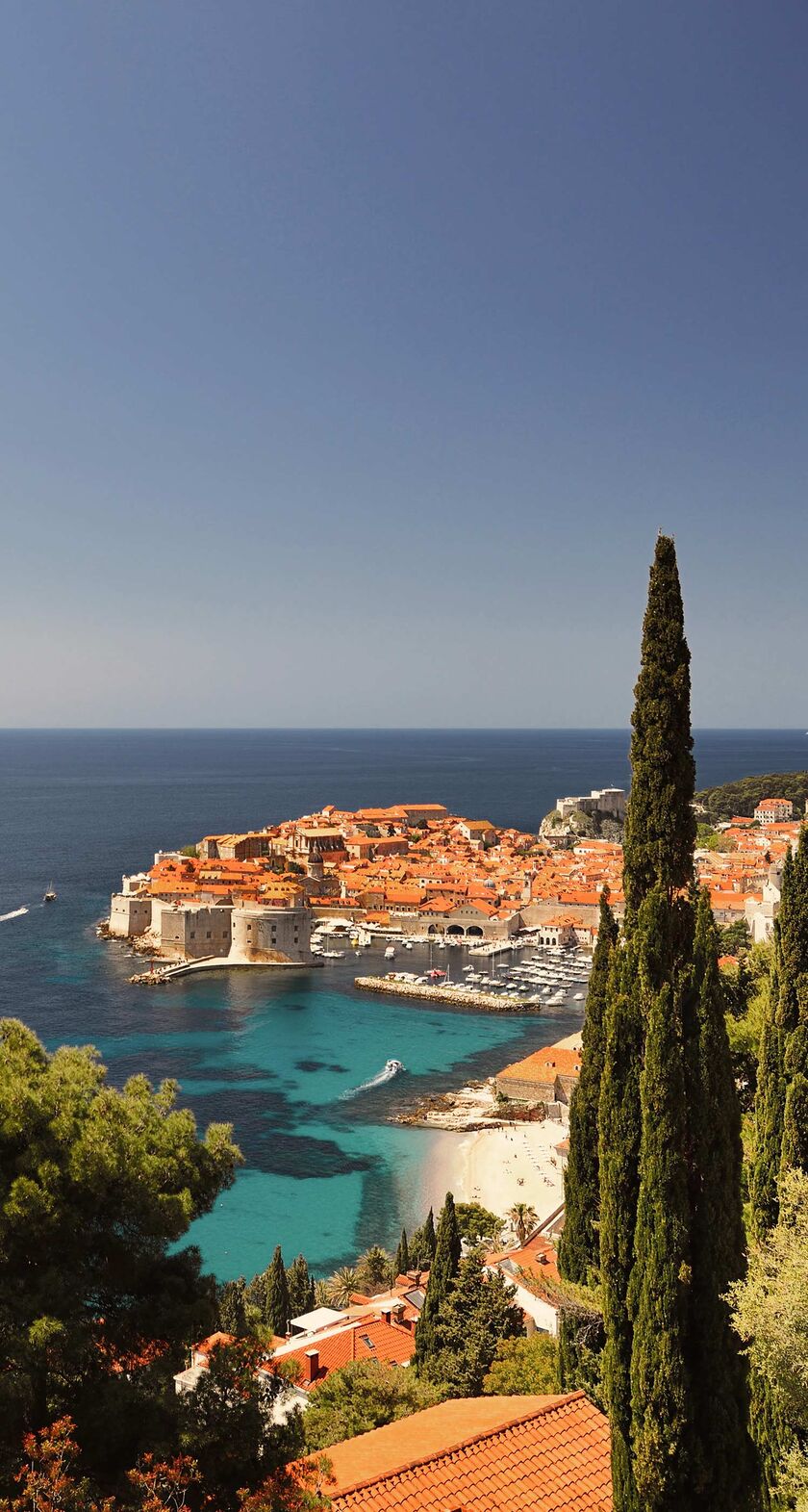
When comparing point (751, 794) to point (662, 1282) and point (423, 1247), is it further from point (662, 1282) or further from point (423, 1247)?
point (662, 1282)

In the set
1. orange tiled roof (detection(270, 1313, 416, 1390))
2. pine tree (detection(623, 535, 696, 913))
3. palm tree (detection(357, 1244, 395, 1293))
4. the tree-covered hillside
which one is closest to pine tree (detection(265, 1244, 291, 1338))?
orange tiled roof (detection(270, 1313, 416, 1390))

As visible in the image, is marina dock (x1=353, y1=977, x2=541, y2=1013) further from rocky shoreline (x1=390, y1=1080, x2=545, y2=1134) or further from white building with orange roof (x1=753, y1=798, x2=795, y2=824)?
white building with orange roof (x1=753, y1=798, x2=795, y2=824)

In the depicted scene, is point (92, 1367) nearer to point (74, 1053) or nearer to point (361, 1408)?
point (74, 1053)

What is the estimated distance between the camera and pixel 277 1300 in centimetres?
1376

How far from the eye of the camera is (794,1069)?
25.1 ft

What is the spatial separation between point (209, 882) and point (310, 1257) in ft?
104

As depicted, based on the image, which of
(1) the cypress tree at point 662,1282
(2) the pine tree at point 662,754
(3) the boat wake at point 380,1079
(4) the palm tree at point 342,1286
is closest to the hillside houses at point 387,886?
(3) the boat wake at point 380,1079

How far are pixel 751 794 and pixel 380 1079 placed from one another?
6801 centimetres

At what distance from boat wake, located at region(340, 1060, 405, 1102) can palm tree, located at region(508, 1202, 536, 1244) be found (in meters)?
8.59

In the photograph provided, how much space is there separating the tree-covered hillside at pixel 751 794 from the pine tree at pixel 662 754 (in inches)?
3216

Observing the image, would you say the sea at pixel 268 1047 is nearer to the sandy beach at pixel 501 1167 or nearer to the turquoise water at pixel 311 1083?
the turquoise water at pixel 311 1083

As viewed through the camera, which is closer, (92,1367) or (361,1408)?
(92,1367)

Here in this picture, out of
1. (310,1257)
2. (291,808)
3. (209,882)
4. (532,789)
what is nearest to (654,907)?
(310,1257)

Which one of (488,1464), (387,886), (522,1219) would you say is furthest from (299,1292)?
(387,886)
